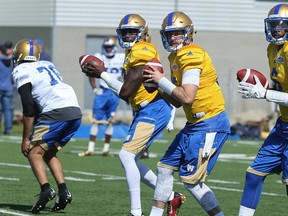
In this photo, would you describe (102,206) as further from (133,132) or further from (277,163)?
(277,163)

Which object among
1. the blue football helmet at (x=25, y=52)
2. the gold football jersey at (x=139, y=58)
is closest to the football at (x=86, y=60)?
the gold football jersey at (x=139, y=58)

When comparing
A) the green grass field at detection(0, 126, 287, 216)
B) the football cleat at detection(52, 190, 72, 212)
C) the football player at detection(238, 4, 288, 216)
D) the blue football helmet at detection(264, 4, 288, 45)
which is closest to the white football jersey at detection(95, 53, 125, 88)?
the green grass field at detection(0, 126, 287, 216)

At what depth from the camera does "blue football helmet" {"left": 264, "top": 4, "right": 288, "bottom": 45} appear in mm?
7578

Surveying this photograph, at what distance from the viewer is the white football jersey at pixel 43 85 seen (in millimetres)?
9281

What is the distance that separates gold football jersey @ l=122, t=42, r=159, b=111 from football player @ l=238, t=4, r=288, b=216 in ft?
4.03

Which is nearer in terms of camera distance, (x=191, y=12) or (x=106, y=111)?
(x=106, y=111)

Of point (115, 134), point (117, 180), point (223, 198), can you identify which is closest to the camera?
point (223, 198)

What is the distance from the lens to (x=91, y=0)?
25.8 m

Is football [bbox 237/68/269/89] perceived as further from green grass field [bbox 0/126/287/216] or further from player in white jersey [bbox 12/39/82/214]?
player in white jersey [bbox 12/39/82/214]

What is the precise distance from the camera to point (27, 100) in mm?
9164

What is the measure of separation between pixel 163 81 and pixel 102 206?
8.59 feet

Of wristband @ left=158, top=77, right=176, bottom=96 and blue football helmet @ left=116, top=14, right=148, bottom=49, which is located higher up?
blue football helmet @ left=116, top=14, right=148, bottom=49

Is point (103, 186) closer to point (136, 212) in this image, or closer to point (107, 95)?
point (136, 212)

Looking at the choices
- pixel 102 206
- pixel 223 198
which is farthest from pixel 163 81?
pixel 223 198
